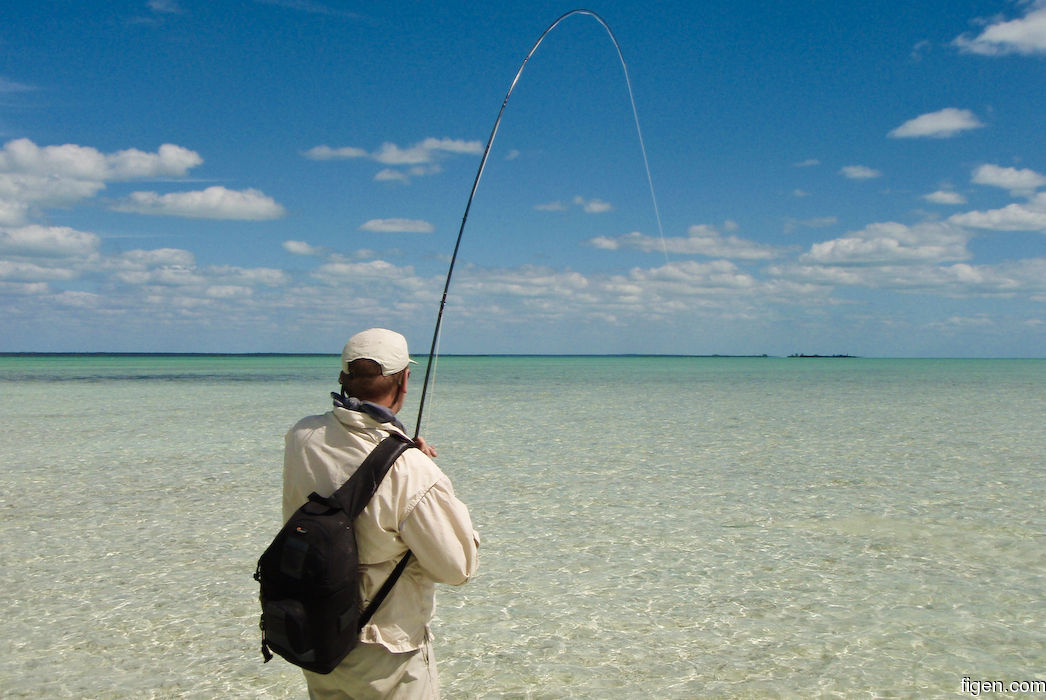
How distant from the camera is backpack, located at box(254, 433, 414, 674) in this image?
2.20m

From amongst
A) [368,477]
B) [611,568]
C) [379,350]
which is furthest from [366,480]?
[611,568]

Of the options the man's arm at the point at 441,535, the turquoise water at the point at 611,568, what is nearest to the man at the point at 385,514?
the man's arm at the point at 441,535

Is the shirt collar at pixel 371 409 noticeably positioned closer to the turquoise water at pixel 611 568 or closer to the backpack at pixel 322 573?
the backpack at pixel 322 573

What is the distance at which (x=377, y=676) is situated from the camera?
7.86 ft

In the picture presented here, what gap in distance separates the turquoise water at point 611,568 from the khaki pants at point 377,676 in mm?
2020

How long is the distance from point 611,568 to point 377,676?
14.5 ft

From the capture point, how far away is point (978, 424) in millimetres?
18203

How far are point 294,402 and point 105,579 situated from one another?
2026 cm

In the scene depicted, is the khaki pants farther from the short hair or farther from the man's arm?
the short hair

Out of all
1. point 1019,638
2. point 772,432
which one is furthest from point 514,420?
point 1019,638

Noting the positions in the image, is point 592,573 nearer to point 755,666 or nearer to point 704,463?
point 755,666

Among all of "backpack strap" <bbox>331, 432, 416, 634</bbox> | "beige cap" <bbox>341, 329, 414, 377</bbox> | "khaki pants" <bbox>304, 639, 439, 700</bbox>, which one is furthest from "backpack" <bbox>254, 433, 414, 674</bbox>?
"beige cap" <bbox>341, 329, 414, 377</bbox>

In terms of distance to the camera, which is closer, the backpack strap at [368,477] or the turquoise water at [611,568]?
the backpack strap at [368,477]

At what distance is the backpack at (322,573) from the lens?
7.20 ft
